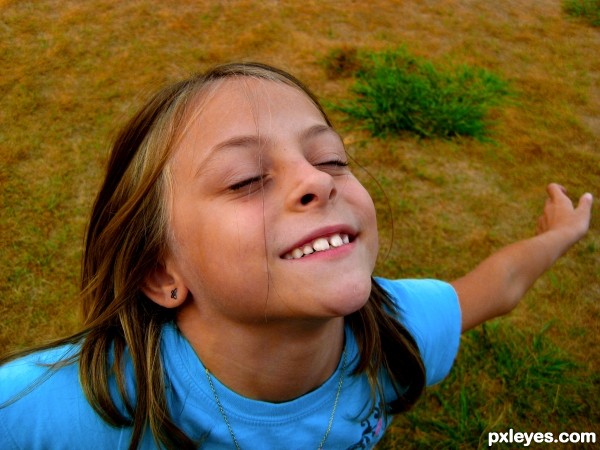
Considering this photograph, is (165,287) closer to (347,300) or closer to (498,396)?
(347,300)

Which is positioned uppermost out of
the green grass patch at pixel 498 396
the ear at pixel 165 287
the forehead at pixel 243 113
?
the forehead at pixel 243 113

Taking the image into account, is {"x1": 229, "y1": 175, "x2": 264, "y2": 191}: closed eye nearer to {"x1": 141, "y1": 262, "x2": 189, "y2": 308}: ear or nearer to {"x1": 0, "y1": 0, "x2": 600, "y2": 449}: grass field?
{"x1": 141, "y1": 262, "x2": 189, "y2": 308}: ear

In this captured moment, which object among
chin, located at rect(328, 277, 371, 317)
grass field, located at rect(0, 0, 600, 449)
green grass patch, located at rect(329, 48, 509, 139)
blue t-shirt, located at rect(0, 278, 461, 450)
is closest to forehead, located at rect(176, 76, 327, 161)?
chin, located at rect(328, 277, 371, 317)

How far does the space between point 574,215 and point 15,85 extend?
3410 mm

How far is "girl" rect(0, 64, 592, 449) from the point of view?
3.82 ft

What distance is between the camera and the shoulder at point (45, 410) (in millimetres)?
1319

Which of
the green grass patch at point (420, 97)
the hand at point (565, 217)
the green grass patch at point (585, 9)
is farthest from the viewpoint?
the green grass patch at point (585, 9)

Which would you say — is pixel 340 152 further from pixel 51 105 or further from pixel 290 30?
pixel 290 30

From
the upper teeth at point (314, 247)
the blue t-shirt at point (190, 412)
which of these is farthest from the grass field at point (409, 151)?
→ the upper teeth at point (314, 247)

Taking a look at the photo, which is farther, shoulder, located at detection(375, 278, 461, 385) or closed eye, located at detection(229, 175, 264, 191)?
shoulder, located at detection(375, 278, 461, 385)

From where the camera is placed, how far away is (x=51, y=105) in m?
3.64

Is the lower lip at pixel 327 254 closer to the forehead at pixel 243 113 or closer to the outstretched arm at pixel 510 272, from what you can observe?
the forehead at pixel 243 113

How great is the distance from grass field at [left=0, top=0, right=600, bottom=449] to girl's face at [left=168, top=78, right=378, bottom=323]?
46.4 inches

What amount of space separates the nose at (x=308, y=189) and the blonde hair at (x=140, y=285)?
13.1 inches
